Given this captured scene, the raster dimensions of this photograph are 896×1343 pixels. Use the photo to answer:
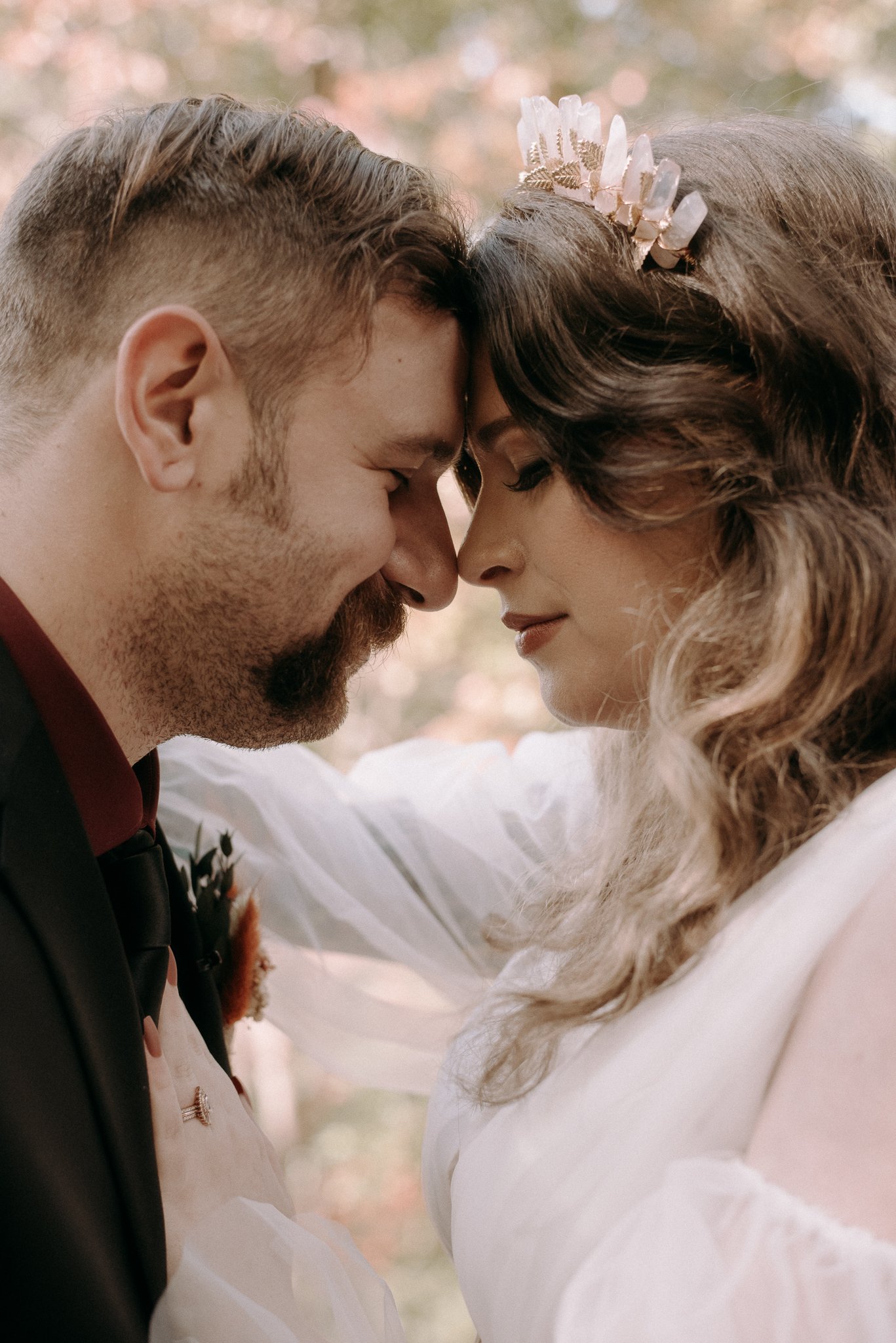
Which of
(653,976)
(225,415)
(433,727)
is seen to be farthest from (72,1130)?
(433,727)

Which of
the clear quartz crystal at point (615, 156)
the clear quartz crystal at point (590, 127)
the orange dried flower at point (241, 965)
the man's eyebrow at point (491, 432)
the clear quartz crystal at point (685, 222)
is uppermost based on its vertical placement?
the clear quartz crystal at point (590, 127)

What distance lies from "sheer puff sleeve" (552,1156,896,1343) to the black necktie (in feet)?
2.35

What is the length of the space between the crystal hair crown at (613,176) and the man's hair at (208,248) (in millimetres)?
208

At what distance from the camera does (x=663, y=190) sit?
1604 millimetres

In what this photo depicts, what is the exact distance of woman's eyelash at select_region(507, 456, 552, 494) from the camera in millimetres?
1718

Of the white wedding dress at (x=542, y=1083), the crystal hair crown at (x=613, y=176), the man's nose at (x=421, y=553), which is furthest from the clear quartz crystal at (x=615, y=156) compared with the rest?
the white wedding dress at (x=542, y=1083)

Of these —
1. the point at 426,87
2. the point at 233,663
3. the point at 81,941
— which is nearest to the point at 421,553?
the point at 233,663

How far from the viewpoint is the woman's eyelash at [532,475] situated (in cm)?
172

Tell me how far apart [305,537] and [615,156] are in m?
0.74

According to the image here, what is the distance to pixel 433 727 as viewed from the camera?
5.48m

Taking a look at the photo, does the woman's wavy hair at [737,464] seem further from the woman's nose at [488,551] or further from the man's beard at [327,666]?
the man's beard at [327,666]

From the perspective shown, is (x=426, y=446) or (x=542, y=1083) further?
(x=426, y=446)

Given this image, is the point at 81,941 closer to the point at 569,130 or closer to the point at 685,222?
the point at 685,222

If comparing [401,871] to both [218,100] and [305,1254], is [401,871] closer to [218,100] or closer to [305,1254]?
[305,1254]
